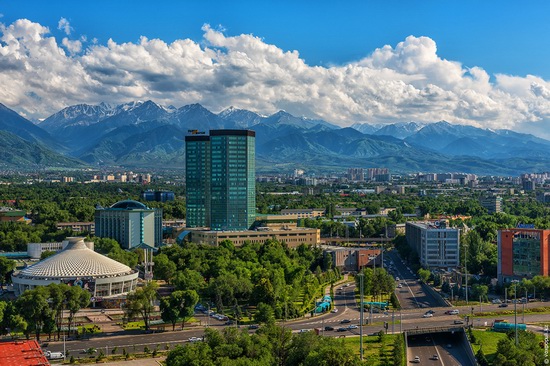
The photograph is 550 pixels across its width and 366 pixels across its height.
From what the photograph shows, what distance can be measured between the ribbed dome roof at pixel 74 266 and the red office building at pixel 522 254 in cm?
3955

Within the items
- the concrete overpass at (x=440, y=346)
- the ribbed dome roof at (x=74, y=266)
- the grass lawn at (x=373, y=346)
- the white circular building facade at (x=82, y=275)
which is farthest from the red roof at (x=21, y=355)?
the ribbed dome roof at (x=74, y=266)

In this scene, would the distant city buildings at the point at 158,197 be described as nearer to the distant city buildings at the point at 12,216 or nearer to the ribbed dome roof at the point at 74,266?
the distant city buildings at the point at 12,216

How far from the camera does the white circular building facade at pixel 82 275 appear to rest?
223 ft

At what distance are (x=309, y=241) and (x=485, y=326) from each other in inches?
2025

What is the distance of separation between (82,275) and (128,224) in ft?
113

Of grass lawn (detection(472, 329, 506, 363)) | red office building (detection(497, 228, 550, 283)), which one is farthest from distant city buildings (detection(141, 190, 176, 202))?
grass lawn (detection(472, 329, 506, 363))

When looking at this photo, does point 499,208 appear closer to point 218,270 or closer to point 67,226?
point 67,226

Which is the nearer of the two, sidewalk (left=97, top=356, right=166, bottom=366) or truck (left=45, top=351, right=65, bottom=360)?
sidewalk (left=97, top=356, right=166, bottom=366)

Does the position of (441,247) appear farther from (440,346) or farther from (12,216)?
(12,216)

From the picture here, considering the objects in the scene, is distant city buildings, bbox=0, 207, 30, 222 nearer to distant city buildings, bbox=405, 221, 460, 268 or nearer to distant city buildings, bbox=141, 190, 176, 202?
distant city buildings, bbox=141, 190, 176, 202

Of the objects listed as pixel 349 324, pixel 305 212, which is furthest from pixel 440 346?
pixel 305 212

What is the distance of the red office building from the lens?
75.6 meters

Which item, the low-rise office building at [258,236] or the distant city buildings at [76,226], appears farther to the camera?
the distant city buildings at [76,226]

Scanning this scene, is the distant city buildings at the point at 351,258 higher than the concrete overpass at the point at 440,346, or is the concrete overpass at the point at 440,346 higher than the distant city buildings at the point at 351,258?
the distant city buildings at the point at 351,258
